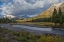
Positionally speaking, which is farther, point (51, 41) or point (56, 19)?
point (56, 19)

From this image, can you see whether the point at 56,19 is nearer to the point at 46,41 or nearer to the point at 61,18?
the point at 61,18

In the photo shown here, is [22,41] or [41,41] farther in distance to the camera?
[22,41]

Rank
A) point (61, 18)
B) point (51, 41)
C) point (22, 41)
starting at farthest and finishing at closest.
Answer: point (61, 18) → point (22, 41) → point (51, 41)

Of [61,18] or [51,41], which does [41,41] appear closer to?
[51,41]

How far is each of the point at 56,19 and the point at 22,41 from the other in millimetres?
116835

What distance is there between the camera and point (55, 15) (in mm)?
150625

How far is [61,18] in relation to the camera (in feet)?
443

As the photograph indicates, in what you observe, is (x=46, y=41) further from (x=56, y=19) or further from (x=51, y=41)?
(x=56, y=19)

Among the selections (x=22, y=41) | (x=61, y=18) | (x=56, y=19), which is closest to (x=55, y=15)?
(x=56, y=19)

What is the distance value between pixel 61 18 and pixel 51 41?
115 m

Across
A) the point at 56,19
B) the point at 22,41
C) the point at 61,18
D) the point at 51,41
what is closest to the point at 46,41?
the point at 51,41

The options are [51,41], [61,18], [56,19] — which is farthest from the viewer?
[56,19]

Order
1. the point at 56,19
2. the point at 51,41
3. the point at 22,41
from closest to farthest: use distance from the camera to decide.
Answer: the point at 51,41 < the point at 22,41 < the point at 56,19

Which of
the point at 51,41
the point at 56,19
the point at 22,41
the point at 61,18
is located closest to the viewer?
the point at 51,41
